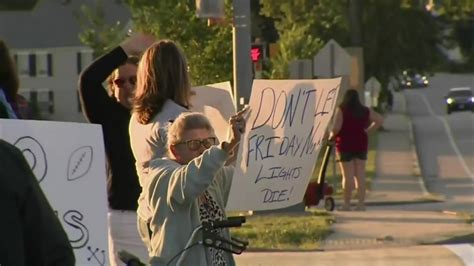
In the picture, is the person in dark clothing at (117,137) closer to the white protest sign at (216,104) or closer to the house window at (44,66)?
the white protest sign at (216,104)

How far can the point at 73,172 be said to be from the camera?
17.3 feet

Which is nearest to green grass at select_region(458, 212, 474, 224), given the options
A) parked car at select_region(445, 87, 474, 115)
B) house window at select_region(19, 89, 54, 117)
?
parked car at select_region(445, 87, 474, 115)

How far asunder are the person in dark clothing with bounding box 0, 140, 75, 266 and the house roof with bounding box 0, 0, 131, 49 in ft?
213

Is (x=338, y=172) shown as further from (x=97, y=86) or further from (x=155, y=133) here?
(x=155, y=133)

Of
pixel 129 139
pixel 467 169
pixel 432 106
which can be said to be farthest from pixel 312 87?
pixel 432 106

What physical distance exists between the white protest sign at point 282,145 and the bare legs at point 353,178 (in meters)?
9.04

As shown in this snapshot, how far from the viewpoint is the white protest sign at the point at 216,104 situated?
7.49 metres

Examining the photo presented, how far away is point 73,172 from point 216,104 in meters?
2.32

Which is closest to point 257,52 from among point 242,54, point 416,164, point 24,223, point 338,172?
point 242,54

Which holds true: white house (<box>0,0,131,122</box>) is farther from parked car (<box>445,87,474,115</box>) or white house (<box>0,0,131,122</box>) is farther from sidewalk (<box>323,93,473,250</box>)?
sidewalk (<box>323,93,473,250</box>)

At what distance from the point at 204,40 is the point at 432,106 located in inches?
2243

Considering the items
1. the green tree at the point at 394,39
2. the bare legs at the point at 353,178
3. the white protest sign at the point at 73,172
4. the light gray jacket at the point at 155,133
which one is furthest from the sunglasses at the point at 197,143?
the green tree at the point at 394,39

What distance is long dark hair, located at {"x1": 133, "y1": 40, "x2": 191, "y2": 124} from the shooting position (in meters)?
5.88

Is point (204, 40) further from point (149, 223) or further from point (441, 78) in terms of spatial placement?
point (441, 78)
